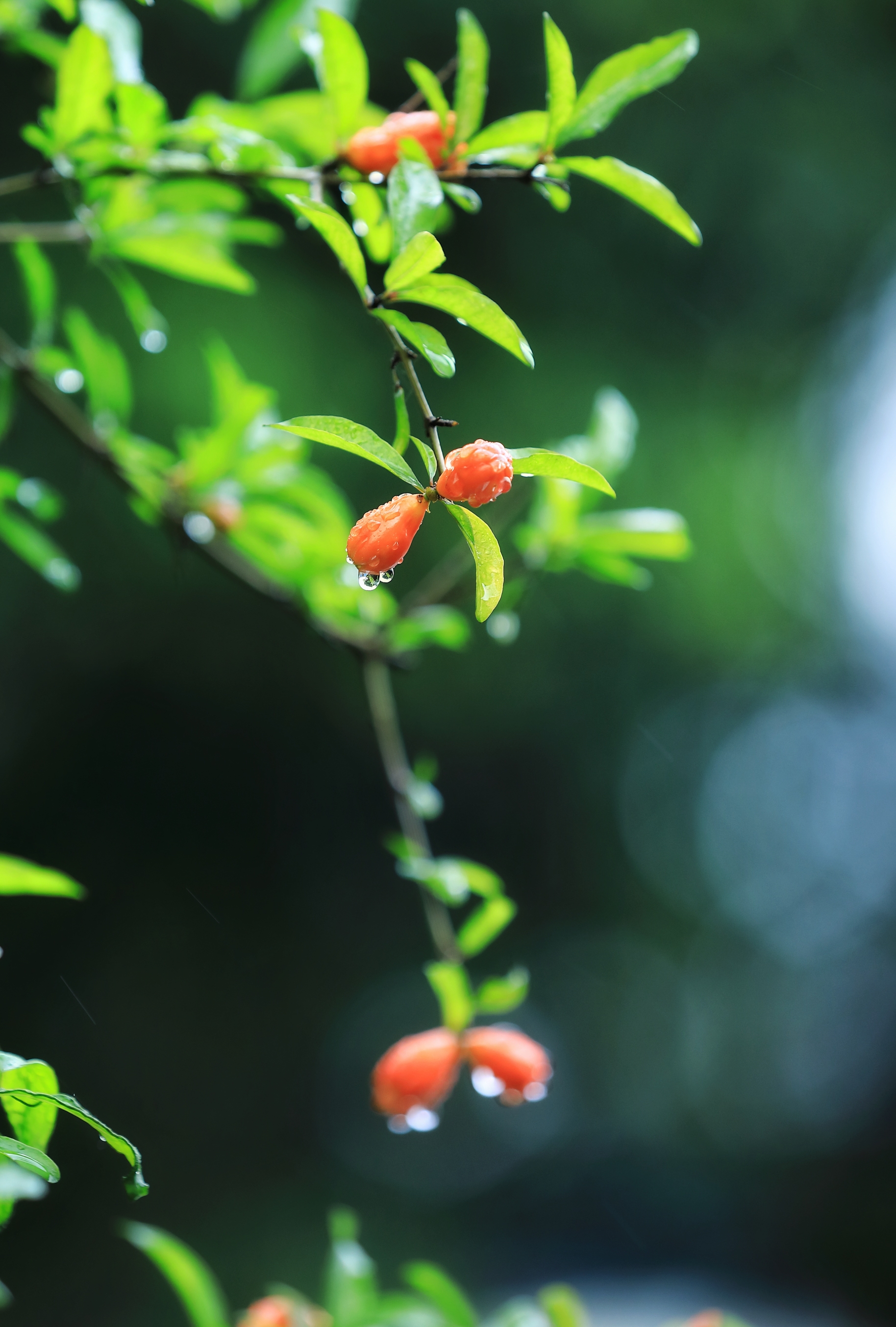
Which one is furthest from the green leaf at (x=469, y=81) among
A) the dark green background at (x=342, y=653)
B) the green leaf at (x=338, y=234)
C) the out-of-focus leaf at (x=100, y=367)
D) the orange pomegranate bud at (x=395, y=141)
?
the dark green background at (x=342, y=653)

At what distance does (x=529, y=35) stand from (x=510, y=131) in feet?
7.51

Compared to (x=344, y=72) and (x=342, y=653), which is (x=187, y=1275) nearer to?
(x=344, y=72)

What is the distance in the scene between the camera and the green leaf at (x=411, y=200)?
39cm

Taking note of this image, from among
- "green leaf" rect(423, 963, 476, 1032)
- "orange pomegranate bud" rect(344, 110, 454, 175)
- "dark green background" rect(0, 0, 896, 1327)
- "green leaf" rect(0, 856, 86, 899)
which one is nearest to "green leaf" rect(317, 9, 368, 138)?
"orange pomegranate bud" rect(344, 110, 454, 175)

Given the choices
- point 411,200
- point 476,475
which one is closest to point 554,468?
point 476,475

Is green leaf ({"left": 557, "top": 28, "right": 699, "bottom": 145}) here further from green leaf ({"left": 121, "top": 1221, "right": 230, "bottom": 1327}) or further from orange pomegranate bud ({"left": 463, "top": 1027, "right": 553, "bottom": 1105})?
green leaf ({"left": 121, "top": 1221, "right": 230, "bottom": 1327})

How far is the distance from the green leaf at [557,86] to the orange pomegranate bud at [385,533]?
0.23 meters

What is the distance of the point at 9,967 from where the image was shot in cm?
248

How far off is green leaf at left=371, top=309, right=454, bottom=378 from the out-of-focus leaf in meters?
0.45

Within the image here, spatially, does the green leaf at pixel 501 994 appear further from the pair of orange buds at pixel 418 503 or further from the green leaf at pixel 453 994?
the pair of orange buds at pixel 418 503

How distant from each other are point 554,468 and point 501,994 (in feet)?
1.54

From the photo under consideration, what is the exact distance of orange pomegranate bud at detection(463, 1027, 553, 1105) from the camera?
2.25ft

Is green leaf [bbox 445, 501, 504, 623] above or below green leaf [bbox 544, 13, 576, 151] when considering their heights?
below

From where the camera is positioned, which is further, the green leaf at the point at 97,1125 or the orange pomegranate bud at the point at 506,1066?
the orange pomegranate bud at the point at 506,1066
